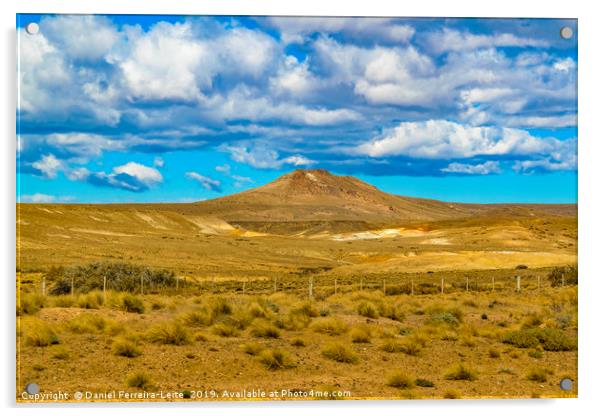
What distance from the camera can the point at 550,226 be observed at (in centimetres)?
4009

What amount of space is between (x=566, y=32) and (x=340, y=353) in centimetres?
712

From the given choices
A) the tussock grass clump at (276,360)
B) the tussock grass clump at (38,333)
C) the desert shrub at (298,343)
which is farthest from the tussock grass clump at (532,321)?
the tussock grass clump at (38,333)

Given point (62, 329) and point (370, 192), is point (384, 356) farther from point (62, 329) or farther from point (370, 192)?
point (370, 192)

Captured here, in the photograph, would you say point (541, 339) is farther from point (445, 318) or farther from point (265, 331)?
point (265, 331)

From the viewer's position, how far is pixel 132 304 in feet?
54.6

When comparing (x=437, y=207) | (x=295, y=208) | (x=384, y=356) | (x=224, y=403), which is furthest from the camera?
(x=437, y=207)

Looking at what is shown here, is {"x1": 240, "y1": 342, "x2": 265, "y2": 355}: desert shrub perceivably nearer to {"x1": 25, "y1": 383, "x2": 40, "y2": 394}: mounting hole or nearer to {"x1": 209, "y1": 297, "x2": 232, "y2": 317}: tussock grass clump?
{"x1": 209, "y1": 297, "x2": 232, "y2": 317}: tussock grass clump

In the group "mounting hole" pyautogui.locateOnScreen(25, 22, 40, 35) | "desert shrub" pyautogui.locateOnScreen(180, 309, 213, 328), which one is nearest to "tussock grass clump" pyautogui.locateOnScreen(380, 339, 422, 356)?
"desert shrub" pyautogui.locateOnScreen(180, 309, 213, 328)

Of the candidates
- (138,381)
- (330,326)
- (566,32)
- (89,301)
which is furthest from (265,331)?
(566,32)

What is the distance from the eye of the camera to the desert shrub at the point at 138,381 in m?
11.6

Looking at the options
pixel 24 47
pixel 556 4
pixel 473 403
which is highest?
pixel 556 4

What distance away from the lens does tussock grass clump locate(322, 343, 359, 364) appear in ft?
43.4
